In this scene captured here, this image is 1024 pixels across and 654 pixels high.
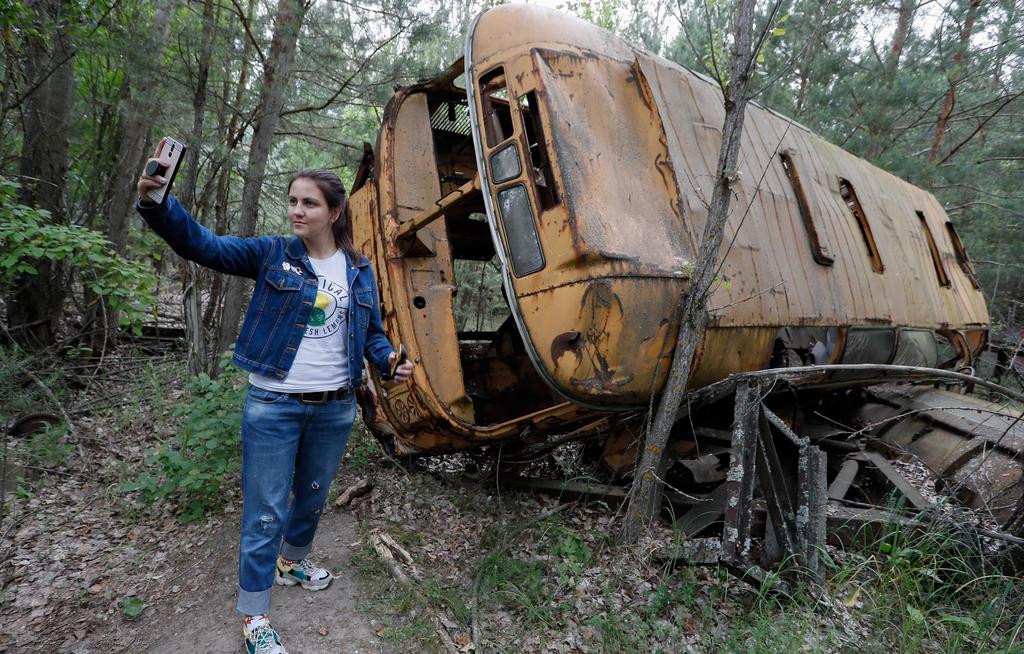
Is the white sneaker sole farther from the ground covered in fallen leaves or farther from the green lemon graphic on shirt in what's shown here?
the green lemon graphic on shirt

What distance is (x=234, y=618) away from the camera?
114 inches

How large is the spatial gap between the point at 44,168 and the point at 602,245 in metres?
6.54

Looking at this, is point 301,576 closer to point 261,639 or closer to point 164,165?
point 261,639

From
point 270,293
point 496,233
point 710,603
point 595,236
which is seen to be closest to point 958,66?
point 595,236

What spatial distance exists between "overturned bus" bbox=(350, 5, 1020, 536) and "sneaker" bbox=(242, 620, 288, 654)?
5.47ft

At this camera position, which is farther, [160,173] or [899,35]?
[899,35]

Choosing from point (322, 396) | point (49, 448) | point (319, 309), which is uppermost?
point (319, 309)

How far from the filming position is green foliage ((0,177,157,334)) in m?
4.66

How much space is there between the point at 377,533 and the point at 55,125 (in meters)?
5.96

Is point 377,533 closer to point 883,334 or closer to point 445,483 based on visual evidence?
point 445,483

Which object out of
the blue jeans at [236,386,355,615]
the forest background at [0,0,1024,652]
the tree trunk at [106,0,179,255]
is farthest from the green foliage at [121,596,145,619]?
the tree trunk at [106,0,179,255]

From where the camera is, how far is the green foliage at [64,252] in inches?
183

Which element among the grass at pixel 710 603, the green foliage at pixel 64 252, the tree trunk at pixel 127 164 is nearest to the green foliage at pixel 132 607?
the grass at pixel 710 603

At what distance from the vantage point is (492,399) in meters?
5.49
